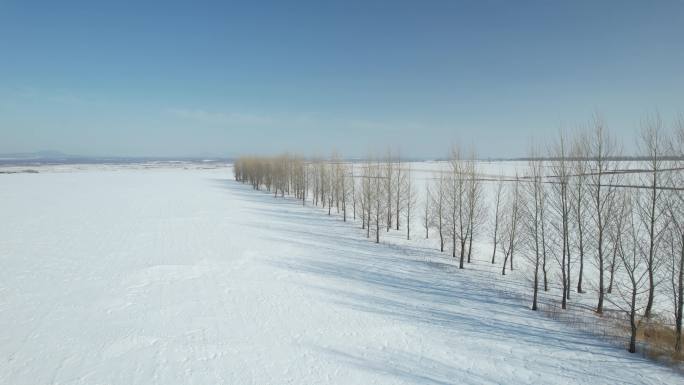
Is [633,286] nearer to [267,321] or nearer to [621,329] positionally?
[621,329]

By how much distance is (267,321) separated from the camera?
41.3 ft

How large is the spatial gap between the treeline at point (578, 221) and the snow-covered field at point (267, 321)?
9.44 ft

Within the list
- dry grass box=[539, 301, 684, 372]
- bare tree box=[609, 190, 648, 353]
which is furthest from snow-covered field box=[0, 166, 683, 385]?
bare tree box=[609, 190, 648, 353]

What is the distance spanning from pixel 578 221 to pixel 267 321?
14673mm

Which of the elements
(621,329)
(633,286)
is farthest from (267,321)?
(621,329)

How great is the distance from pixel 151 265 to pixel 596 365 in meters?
20.5

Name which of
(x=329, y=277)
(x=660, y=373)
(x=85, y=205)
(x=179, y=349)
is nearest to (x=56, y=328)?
(x=179, y=349)

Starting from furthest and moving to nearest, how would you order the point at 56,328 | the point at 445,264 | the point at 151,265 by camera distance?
the point at 445,264
the point at 151,265
the point at 56,328

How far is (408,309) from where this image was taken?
14.1m

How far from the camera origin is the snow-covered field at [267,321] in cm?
945

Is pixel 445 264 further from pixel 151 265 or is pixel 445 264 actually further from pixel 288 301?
pixel 151 265

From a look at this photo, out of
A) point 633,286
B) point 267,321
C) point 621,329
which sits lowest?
point 621,329

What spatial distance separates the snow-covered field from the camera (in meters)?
9.45

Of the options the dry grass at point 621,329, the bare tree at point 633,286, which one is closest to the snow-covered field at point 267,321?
the dry grass at point 621,329
